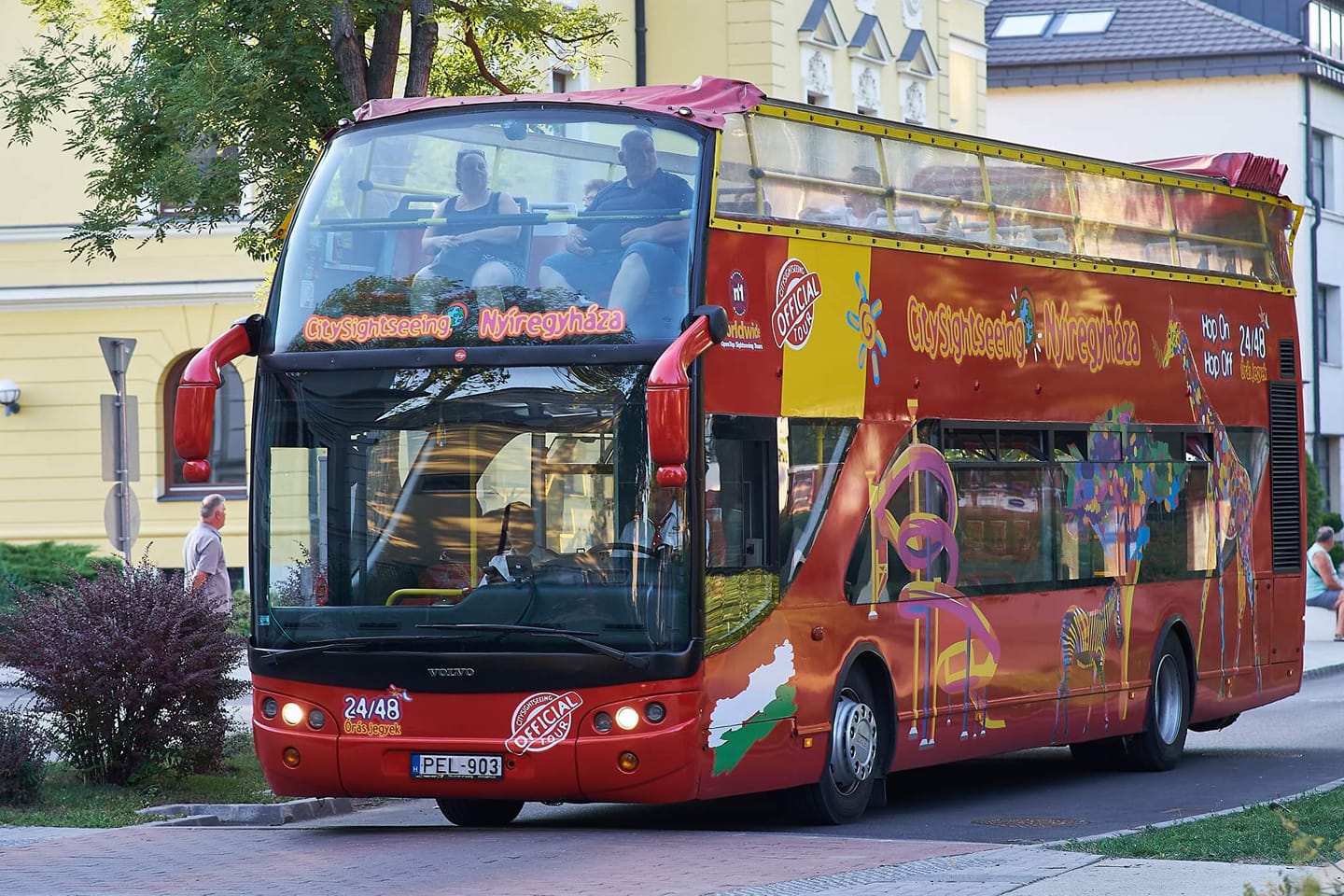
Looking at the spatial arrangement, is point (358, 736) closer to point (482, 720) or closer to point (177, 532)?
point (482, 720)

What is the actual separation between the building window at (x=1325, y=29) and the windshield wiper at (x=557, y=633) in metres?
44.3

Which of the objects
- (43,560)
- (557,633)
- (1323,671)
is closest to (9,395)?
(43,560)

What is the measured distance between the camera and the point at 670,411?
10.8 meters

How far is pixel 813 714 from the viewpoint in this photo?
1266 cm

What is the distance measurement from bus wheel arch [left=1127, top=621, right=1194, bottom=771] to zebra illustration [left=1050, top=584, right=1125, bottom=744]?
2.34ft

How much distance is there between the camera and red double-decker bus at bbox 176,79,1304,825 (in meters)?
11.6

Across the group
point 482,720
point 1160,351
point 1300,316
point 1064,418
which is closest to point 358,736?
point 482,720

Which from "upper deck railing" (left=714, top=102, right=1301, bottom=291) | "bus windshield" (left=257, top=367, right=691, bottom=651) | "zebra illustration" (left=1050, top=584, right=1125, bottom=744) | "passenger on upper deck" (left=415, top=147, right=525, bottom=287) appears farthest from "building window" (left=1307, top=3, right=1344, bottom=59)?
"bus windshield" (left=257, top=367, right=691, bottom=651)

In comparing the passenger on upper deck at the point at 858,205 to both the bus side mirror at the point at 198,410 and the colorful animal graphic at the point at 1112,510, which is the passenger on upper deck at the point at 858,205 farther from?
the bus side mirror at the point at 198,410

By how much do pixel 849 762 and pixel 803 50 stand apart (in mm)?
24964

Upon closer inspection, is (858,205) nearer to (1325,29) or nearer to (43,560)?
(43,560)

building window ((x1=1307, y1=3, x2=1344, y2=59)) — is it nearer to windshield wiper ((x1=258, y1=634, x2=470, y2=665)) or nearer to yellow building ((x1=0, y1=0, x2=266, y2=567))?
yellow building ((x1=0, y1=0, x2=266, y2=567))

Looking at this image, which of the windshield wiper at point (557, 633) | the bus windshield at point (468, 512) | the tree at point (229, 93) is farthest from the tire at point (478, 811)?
the tree at point (229, 93)

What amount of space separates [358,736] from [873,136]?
4.70m
